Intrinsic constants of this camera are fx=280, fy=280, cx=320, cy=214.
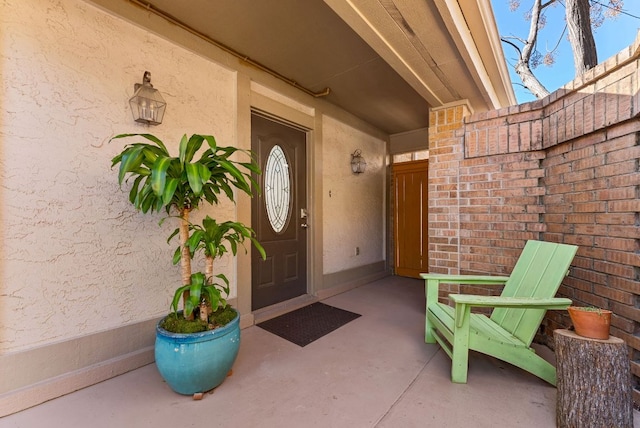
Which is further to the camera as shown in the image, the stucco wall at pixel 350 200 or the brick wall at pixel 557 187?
the stucco wall at pixel 350 200

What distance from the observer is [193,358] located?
164cm

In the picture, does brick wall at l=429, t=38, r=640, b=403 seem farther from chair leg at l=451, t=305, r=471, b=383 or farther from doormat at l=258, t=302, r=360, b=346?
doormat at l=258, t=302, r=360, b=346

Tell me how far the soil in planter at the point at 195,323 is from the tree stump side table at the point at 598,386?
77.7 inches

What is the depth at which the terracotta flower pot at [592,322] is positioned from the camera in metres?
1.46

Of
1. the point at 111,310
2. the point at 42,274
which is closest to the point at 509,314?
the point at 111,310

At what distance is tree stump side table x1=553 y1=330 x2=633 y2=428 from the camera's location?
1.41 metres

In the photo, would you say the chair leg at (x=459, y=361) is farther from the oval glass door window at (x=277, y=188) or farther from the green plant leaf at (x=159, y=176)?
the oval glass door window at (x=277, y=188)

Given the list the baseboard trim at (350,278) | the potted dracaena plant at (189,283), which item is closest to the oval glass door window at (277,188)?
the baseboard trim at (350,278)

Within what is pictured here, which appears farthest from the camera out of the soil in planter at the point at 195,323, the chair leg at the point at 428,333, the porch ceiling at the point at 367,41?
the chair leg at the point at 428,333

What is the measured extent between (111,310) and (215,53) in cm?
237

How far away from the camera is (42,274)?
1759 millimetres

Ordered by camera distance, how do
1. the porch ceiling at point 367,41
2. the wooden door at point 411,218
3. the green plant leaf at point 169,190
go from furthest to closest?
1. the wooden door at point 411,218
2. the porch ceiling at point 367,41
3. the green plant leaf at point 169,190

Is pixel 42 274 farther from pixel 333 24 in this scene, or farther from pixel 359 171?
pixel 359 171

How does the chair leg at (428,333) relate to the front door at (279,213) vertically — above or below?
below
